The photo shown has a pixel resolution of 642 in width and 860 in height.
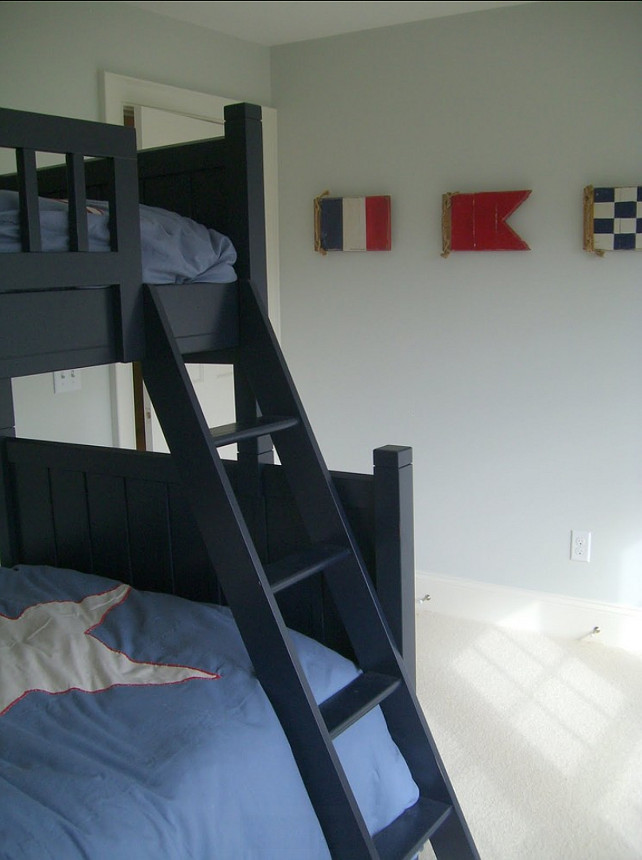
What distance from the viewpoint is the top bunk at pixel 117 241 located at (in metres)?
1.37

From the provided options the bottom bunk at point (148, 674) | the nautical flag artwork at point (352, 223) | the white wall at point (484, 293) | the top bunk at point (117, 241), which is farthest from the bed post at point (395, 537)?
the nautical flag artwork at point (352, 223)

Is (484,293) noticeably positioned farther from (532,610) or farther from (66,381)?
(66,381)

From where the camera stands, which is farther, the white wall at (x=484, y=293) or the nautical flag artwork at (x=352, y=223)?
the nautical flag artwork at (x=352, y=223)

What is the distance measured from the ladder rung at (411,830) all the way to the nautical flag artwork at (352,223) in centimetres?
213

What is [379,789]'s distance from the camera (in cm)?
154

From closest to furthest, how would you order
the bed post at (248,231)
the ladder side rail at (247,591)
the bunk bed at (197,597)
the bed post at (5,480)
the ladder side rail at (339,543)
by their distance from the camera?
1. the bunk bed at (197,597)
2. the ladder side rail at (247,591)
3. the ladder side rail at (339,543)
4. the bed post at (248,231)
5. the bed post at (5,480)

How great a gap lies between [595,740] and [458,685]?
464 millimetres

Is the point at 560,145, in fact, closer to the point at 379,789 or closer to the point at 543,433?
the point at 543,433

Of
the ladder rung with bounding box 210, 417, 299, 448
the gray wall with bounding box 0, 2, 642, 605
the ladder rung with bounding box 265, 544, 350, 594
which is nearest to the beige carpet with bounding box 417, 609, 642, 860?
the gray wall with bounding box 0, 2, 642, 605

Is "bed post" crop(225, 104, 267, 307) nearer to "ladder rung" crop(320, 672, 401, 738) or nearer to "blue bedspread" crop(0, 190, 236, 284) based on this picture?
"blue bedspread" crop(0, 190, 236, 284)

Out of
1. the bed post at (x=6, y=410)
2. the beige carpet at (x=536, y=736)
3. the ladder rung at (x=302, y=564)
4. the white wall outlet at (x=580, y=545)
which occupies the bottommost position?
the beige carpet at (x=536, y=736)

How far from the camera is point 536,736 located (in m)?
2.42

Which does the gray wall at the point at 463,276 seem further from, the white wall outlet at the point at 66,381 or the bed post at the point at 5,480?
the bed post at the point at 5,480

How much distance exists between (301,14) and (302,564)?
2.12m
